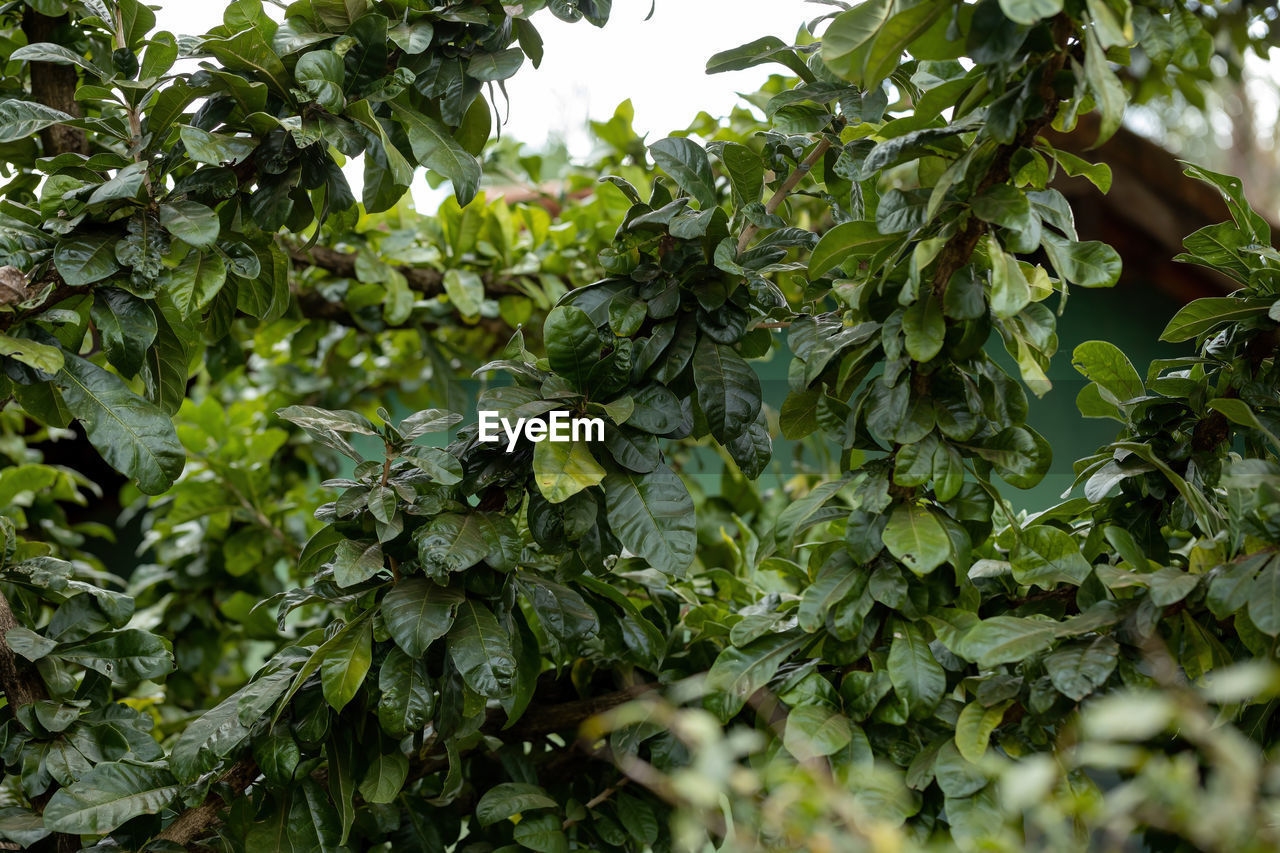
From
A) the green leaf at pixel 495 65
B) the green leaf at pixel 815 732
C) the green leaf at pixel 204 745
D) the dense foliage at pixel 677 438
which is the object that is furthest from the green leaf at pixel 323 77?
the green leaf at pixel 815 732

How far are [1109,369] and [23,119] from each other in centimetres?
104

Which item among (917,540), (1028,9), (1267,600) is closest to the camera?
(1028,9)

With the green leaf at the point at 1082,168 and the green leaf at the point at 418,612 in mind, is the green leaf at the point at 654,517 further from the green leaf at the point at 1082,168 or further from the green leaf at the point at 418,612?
the green leaf at the point at 1082,168

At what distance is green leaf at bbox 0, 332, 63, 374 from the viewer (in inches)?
32.3

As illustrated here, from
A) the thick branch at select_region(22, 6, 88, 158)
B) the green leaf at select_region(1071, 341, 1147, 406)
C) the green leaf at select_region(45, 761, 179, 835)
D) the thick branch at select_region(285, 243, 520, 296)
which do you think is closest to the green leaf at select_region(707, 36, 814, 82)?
the green leaf at select_region(1071, 341, 1147, 406)

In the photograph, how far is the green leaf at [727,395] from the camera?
0.89m

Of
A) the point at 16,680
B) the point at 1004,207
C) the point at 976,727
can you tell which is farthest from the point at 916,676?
the point at 16,680

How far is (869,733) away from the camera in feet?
3.00

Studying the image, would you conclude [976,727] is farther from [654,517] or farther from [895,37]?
[895,37]

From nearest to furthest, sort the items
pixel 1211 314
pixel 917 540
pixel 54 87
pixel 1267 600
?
pixel 1267 600, pixel 917 540, pixel 1211 314, pixel 54 87

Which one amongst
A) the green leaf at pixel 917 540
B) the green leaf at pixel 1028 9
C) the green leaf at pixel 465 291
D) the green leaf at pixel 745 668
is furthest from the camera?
the green leaf at pixel 465 291

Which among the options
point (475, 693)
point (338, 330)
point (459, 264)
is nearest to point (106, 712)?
point (475, 693)

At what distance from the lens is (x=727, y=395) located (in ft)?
2.90

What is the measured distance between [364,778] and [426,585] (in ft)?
0.66
